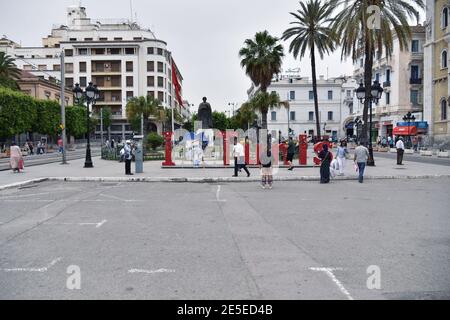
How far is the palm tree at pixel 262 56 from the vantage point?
40.1 meters

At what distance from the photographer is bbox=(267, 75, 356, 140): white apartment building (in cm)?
8400

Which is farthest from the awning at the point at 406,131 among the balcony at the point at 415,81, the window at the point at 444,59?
the balcony at the point at 415,81

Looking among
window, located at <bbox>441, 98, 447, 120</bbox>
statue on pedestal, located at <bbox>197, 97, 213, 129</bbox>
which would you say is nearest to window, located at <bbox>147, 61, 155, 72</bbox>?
window, located at <bbox>441, 98, 447, 120</bbox>

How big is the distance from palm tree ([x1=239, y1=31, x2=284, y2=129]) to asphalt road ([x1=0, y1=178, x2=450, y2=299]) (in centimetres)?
Result: 2854

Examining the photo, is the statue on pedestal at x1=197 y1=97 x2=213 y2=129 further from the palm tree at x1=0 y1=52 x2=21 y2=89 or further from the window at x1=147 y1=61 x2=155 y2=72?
the window at x1=147 y1=61 x2=155 y2=72

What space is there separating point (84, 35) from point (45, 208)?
8131cm

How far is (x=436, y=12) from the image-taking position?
47938mm

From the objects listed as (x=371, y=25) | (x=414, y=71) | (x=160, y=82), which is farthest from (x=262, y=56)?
(x=160, y=82)

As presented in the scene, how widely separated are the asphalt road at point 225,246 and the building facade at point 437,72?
39.0 metres

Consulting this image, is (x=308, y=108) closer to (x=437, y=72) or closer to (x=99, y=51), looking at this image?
(x=437, y=72)

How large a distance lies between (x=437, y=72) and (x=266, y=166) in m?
42.5

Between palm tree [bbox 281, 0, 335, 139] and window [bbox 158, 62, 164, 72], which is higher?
window [bbox 158, 62, 164, 72]
